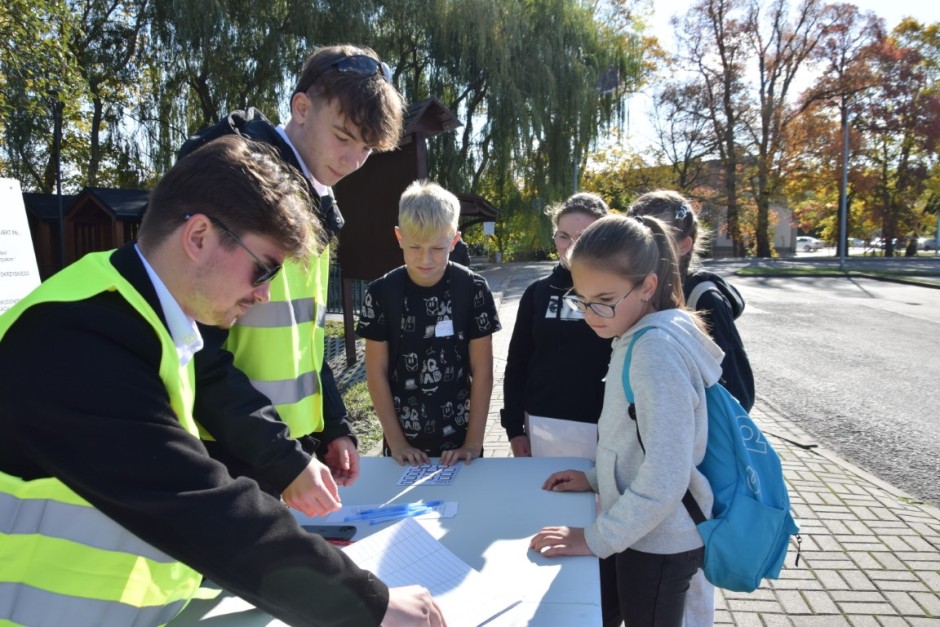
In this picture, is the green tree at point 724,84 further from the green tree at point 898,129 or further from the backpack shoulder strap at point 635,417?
the backpack shoulder strap at point 635,417

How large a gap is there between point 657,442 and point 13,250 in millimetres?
3528

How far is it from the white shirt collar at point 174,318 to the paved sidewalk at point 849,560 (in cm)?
257

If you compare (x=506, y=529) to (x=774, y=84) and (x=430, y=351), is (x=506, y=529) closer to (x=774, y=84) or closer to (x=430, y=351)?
(x=430, y=351)

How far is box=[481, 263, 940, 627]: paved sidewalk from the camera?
2.71m

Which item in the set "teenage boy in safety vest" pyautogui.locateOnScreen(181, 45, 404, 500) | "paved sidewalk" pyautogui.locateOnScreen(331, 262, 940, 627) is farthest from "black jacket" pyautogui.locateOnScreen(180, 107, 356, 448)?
"paved sidewalk" pyautogui.locateOnScreen(331, 262, 940, 627)

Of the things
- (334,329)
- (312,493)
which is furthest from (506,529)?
(334,329)

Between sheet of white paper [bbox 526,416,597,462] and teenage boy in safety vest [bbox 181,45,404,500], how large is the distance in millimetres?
997

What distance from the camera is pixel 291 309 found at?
5.39 ft

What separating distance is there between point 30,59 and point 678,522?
330 inches

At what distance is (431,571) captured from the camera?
4.58ft

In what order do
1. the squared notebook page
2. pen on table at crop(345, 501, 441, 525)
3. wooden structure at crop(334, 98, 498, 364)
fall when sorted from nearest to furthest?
the squared notebook page < pen on table at crop(345, 501, 441, 525) < wooden structure at crop(334, 98, 498, 364)

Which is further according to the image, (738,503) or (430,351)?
(430,351)

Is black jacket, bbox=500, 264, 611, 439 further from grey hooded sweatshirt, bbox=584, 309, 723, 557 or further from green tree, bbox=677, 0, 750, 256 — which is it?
green tree, bbox=677, 0, 750, 256

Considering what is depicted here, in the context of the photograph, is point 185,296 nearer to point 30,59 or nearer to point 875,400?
point 875,400
